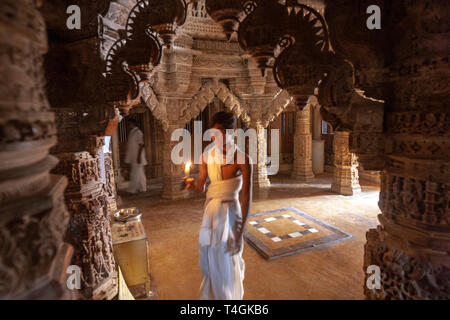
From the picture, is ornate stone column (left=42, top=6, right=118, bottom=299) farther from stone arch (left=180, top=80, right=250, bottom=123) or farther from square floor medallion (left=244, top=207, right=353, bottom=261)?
stone arch (left=180, top=80, right=250, bottom=123)

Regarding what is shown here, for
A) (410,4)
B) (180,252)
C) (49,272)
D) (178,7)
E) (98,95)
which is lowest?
Answer: (180,252)

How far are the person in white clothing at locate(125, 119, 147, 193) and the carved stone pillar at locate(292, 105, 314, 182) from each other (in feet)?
18.1

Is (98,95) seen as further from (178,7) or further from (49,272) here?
(49,272)

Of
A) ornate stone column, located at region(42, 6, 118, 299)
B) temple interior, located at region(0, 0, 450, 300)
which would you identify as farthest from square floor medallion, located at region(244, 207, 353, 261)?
ornate stone column, located at region(42, 6, 118, 299)

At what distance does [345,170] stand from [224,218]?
631cm

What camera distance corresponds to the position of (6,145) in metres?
0.73

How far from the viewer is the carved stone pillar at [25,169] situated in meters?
0.72

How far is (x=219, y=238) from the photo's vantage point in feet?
6.44

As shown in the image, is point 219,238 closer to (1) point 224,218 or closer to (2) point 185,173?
(1) point 224,218

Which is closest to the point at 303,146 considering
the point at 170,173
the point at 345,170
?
the point at 345,170

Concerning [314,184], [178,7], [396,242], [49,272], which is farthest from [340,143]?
[49,272]

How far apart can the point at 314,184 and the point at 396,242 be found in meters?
7.17

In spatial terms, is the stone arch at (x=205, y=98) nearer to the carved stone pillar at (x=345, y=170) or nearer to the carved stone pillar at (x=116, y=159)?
the carved stone pillar at (x=116, y=159)

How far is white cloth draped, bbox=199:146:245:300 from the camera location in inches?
77.4
